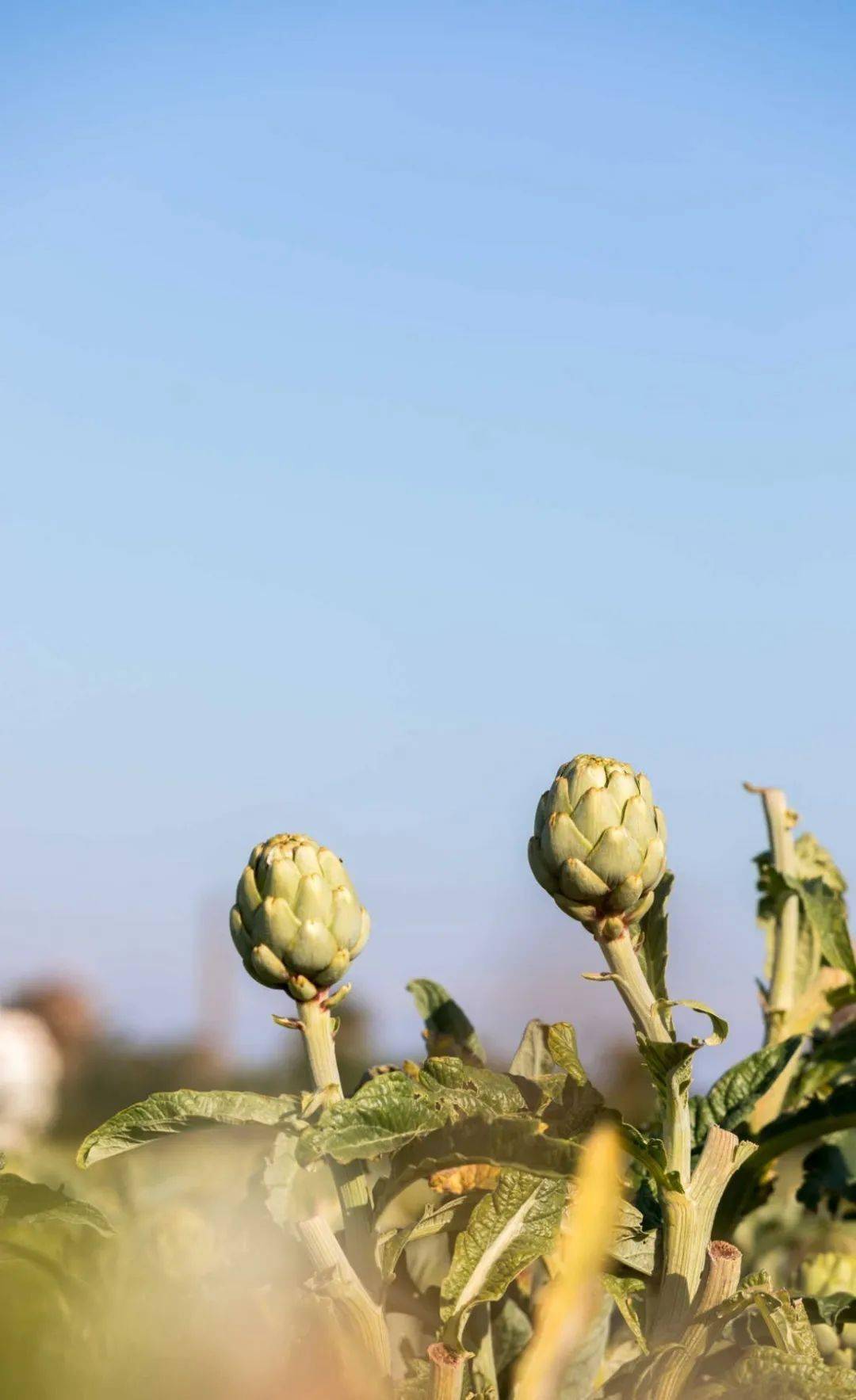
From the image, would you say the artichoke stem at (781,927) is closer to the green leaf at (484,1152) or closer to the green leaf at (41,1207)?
the green leaf at (484,1152)

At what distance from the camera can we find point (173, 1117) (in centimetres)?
79

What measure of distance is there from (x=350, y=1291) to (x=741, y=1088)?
37cm

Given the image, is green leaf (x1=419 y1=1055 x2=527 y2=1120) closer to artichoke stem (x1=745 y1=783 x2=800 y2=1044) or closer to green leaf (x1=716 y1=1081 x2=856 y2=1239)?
green leaf (x1=716 y1=1081 x2=856 y2=1239)

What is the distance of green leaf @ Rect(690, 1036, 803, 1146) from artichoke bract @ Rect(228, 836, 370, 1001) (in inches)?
13.1

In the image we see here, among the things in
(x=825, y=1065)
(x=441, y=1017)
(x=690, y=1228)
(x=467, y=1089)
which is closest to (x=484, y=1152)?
(x=467, y=1089)

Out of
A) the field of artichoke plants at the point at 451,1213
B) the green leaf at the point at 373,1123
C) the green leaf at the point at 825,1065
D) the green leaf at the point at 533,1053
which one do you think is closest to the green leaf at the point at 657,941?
the field of artichoke plants at the point at 451,1213

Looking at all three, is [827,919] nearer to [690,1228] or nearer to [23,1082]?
[690,1228]

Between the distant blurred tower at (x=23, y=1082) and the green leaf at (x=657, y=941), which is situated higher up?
the green leaf at (x=657, y=941)

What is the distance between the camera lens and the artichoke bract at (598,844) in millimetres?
849

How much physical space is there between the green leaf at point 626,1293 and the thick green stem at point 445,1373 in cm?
11

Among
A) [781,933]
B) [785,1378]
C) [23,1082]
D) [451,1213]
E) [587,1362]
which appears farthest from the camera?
[781,933]

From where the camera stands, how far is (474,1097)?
0.79 m

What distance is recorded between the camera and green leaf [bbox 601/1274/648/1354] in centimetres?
82

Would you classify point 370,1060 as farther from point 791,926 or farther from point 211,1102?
point 791,926
